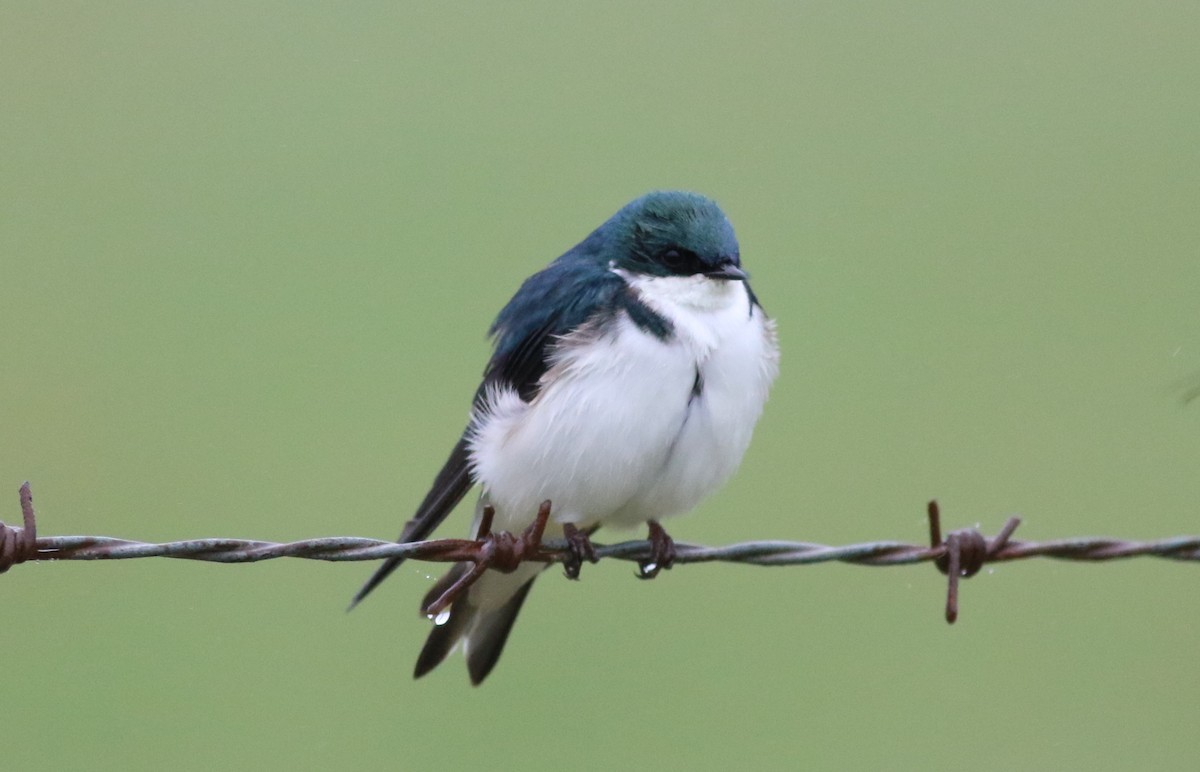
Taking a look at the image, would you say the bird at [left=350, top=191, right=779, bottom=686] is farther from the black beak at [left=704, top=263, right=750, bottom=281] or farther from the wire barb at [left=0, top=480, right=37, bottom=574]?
the wire barb at [left=0, top=480, right=37, bottom=574]

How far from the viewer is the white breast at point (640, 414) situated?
3871 millimetres

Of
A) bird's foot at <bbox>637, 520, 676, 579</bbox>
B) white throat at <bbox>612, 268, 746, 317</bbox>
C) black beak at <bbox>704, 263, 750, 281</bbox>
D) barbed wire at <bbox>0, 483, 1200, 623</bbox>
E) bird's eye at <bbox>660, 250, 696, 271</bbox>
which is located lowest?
bird's foot at <bbox>637, 520, 676, 579</bbox>

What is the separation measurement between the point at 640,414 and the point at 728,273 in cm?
41

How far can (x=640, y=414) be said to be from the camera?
3.87 metres

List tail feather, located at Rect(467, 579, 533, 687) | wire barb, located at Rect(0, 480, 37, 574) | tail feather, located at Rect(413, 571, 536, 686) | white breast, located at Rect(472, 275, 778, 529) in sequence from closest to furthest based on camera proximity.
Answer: wire barb, located at Rect(0, 480, 37, 574)
white breast, located at Rect(472, 275, 778, 529)
tail feather, located at Rect(413, 571, 536, 686)
tail feather, located at Rect(467, 579, 533, 687)

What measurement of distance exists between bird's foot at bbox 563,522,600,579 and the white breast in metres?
0.11

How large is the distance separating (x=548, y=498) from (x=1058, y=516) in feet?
9.97

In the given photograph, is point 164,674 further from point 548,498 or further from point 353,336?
point 548,498

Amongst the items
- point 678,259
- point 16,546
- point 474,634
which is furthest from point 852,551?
point 16,546

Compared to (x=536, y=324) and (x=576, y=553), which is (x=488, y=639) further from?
(x=536, y=324)

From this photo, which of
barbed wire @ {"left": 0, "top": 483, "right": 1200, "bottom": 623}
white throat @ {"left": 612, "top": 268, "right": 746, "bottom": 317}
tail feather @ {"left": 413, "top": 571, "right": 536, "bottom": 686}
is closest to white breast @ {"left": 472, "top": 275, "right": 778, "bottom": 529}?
white throat @ {"left": 612, "top": 268, "right": 746, "bottom": 317}

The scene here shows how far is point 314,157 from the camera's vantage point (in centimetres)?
917

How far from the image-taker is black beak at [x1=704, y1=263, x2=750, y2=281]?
4004 millimetres

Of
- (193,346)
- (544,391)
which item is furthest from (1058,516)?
(193,346)
